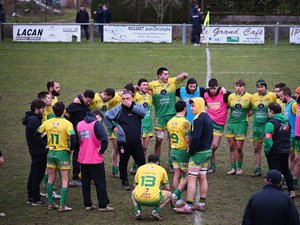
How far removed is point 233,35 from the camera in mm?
37469

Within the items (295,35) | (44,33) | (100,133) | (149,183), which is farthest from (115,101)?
(295,35)

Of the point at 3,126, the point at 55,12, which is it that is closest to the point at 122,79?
the point at 3,126

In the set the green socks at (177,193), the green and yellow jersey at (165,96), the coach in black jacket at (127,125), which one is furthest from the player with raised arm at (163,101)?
the green socks at (177,193)

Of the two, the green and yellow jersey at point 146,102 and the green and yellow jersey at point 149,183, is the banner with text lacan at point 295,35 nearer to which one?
the green and yellow jersey at point 146,102

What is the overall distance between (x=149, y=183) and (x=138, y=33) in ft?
85.2

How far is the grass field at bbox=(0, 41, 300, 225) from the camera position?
13164 mm

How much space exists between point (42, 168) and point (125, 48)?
73.5ft

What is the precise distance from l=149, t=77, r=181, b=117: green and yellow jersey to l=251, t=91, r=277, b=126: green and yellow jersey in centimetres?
177

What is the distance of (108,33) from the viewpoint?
125 feet

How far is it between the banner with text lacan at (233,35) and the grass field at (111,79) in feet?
2.94

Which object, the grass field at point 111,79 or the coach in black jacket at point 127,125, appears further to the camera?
the coach in black jacket at point 127,125

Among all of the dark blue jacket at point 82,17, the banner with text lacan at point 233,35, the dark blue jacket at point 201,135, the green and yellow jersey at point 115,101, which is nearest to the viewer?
the dark blue jacket at point 201,135

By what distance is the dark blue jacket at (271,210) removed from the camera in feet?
32.5

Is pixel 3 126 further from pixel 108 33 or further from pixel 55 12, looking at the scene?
pixel 55 12
